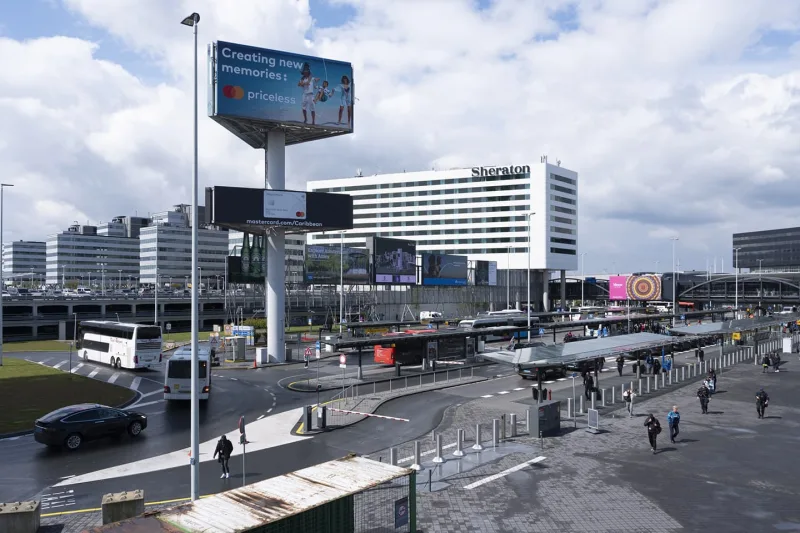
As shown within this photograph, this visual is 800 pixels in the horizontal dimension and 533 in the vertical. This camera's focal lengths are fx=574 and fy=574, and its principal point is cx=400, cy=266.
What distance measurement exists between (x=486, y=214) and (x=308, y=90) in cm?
8552

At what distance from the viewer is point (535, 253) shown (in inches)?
4884

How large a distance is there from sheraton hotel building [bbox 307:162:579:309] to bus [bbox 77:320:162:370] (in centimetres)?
8286

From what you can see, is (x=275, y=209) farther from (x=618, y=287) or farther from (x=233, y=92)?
(x=618, y=287)

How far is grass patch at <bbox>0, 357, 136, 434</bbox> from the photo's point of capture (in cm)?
2626

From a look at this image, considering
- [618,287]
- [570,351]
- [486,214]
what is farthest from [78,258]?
[570,351]

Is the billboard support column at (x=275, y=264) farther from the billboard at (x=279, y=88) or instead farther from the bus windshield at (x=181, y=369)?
the bus windshield at (x=181, y=369)

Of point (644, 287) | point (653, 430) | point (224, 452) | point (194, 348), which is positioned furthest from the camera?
point (644, 287)

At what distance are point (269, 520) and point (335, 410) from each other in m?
19.6

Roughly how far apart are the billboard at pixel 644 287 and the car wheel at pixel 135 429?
109092 millimetres

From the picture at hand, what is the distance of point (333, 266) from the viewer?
80625 millimetres

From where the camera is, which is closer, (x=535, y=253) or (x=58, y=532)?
(x=58, y=532)

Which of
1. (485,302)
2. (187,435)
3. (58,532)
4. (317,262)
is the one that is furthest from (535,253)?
(58,532)

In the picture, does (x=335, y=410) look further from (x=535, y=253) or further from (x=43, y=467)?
(x=535, y=253)

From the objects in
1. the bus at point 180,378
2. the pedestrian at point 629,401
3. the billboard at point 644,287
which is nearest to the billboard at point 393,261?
Result: the billboard at point 644,287
